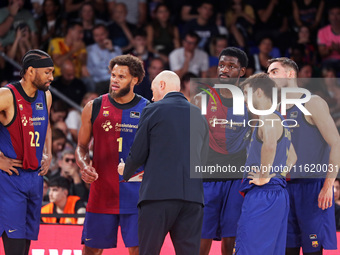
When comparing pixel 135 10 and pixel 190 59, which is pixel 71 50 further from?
pixel 190 59

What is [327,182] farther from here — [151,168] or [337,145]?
[151,168]

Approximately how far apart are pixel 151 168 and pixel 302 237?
78.0 inches

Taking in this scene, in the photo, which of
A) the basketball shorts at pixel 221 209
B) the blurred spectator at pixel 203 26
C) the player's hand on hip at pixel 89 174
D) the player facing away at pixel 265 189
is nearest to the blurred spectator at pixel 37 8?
the blurred spectator at pixel 203 26

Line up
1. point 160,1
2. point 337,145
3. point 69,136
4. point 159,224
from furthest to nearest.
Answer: point 160,1 < point 69,136 < point 337,145 < point 159,224

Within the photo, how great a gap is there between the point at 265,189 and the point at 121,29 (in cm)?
588

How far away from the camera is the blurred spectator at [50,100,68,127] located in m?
9.48

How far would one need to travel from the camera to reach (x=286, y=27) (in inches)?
416

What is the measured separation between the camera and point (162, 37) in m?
10.4

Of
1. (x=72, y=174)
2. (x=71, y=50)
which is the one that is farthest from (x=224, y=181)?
(x=71, y=50)

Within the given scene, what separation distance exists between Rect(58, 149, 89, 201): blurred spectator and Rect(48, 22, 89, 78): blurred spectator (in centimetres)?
169

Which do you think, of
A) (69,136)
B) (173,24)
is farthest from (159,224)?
(173,24)

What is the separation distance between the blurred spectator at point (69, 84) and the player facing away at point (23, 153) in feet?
13.0

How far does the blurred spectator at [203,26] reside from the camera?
33.9 feet

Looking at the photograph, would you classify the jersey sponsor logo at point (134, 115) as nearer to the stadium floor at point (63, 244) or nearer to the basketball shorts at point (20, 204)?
the basketball shorts at point (20, 204)
